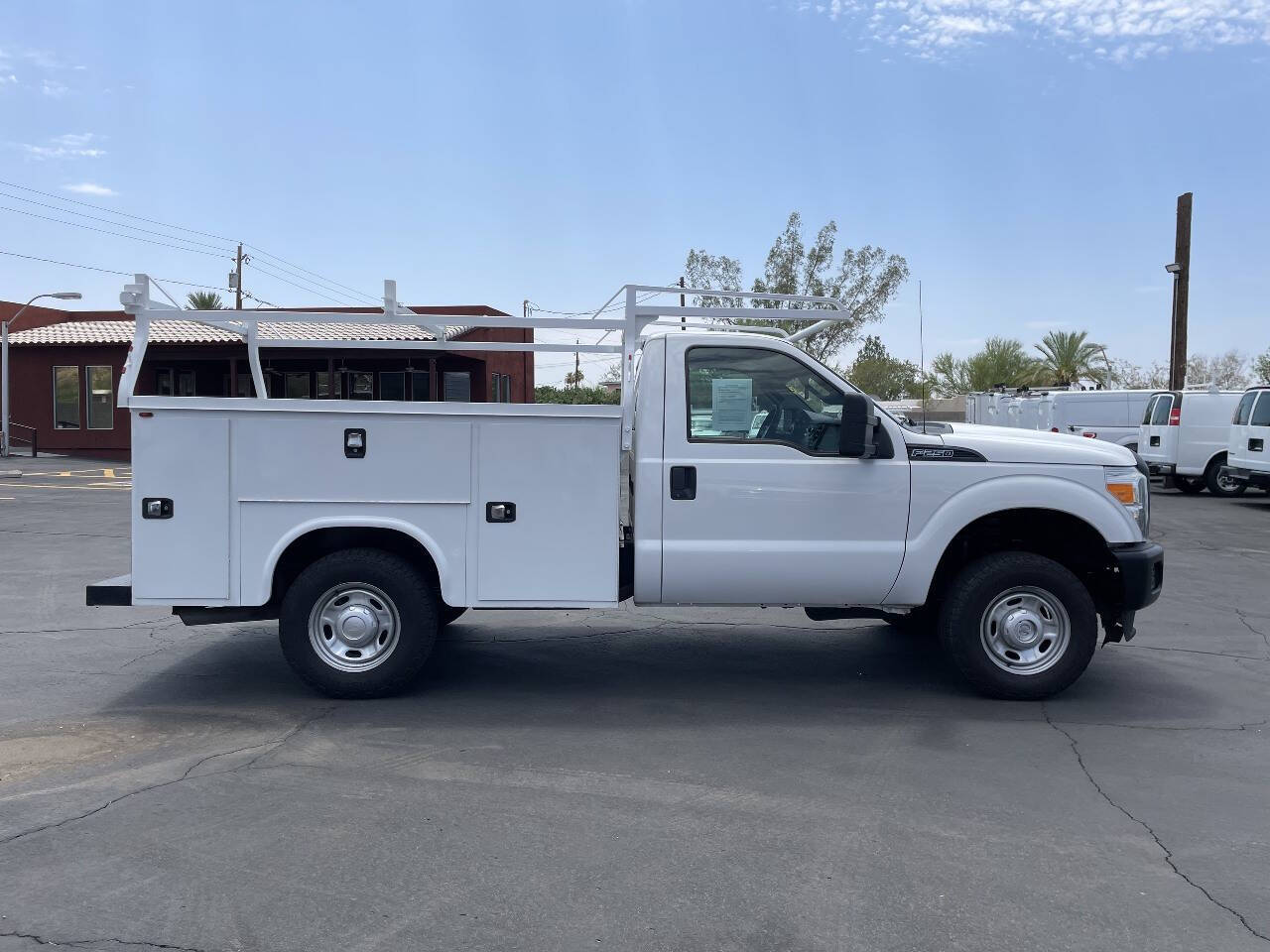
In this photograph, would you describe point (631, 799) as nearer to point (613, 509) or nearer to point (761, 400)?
point (613, 509)

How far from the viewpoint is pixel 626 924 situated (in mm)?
3684

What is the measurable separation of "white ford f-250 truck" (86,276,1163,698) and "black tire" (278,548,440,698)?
1cm

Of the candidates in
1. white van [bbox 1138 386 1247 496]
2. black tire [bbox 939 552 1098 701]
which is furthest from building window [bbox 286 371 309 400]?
black tire [bbox 939 552 1098 701]

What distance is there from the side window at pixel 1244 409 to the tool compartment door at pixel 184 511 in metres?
17.8

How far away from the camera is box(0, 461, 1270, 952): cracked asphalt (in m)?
3.73

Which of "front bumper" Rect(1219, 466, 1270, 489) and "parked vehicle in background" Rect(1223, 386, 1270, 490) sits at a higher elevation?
"parked vehicle in background" Rect(1223, 386, 1270, 490)

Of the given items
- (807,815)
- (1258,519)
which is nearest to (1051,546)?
(807,815)

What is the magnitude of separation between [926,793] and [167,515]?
4257mm

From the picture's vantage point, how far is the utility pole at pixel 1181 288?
27500 mm

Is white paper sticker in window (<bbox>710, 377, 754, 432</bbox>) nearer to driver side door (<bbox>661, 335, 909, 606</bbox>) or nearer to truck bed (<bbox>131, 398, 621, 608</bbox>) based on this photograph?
driver side door (<bbox>661, 335, 909, 606</bbox>)

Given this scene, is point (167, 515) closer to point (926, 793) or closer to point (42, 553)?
point (926, 793)

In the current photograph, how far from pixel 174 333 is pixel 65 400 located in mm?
9785

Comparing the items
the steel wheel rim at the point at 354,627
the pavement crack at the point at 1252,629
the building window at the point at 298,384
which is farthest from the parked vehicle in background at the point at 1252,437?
the building window at the point at 298,384

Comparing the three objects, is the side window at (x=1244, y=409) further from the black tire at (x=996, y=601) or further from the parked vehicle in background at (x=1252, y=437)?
the black tire at (x=996, y=601)
